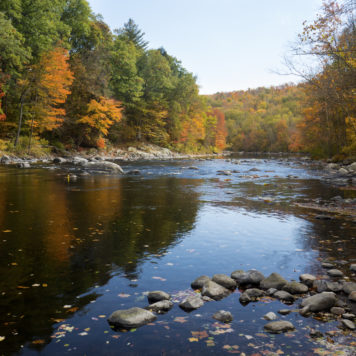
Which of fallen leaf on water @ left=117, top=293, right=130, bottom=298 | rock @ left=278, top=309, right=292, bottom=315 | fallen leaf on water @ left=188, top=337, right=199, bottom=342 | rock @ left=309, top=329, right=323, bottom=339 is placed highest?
rock @ left=278, top=309, right=292, bottom=315

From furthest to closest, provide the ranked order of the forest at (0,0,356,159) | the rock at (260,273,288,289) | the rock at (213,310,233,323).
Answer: the forest at (0,0,356,159), the rock at (260,273,288,289), the rock at (213,310,233,323)

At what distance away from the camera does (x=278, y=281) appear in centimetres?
461

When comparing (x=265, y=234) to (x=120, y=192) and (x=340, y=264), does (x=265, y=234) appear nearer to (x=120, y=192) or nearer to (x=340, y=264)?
(x=340, y=264)

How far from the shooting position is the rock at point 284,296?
4266 mm

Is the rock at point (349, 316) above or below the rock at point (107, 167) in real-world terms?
below

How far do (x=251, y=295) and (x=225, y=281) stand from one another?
461 mm

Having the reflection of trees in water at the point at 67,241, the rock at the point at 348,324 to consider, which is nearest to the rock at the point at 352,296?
the rock at the point at 348,324

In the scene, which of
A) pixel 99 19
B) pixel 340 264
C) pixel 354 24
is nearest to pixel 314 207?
pixel 340 264

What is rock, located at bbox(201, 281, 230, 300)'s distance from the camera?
4348mm

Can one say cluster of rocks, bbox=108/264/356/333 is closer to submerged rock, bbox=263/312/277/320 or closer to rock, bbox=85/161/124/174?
submerged rock, bbox=263/312/277/320

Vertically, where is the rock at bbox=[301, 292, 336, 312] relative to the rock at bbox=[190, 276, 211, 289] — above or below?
above

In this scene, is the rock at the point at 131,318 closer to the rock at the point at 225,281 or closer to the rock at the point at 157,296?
the rock at the point at 157,296

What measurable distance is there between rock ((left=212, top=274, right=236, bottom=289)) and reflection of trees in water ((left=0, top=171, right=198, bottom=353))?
1308mm

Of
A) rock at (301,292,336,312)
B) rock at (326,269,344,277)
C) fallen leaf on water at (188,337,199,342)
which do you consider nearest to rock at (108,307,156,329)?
fallen leaf on water at (188,337,199,342)
